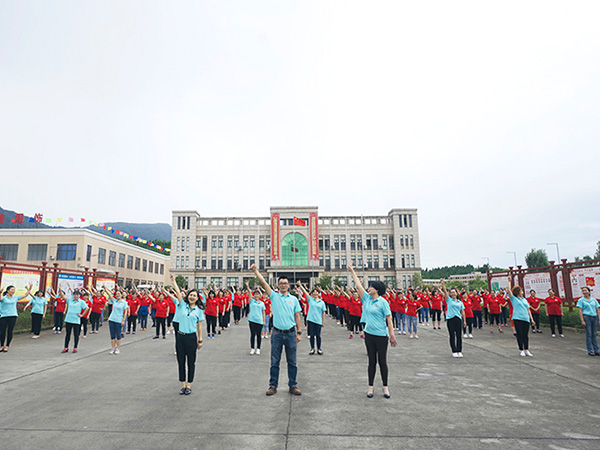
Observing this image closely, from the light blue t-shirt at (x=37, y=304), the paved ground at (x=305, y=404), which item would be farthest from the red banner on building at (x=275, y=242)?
the paved ground at (x=305, y=404)

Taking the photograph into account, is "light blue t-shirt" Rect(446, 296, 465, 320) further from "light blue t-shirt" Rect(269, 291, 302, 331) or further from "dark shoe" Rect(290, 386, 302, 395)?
"dark shoe" Rect(290, 386, 302, 395)

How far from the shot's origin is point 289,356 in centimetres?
623

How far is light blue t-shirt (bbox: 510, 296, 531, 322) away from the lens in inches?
372

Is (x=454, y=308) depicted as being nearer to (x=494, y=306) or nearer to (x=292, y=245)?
(x=494, y=306)

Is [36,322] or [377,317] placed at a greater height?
[377,317]

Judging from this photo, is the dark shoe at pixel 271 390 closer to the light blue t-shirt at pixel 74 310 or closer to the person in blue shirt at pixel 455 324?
the person in blue shirt at pixel 455 324

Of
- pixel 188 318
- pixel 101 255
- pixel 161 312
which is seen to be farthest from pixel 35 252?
pixel 188 318

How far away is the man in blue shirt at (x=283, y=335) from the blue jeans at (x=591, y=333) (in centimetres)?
853

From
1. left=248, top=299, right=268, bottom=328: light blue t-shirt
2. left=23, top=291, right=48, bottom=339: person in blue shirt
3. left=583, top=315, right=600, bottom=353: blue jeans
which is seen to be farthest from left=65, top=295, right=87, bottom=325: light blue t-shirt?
left=583, top=315, right=600, bottom=353: blue jeans

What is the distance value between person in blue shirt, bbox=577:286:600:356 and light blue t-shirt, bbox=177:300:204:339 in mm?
10105

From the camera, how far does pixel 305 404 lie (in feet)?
18.0

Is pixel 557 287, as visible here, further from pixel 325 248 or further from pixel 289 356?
pixel 325 248

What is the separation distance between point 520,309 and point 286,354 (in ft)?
22.8

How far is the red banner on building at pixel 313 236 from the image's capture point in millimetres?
68375
